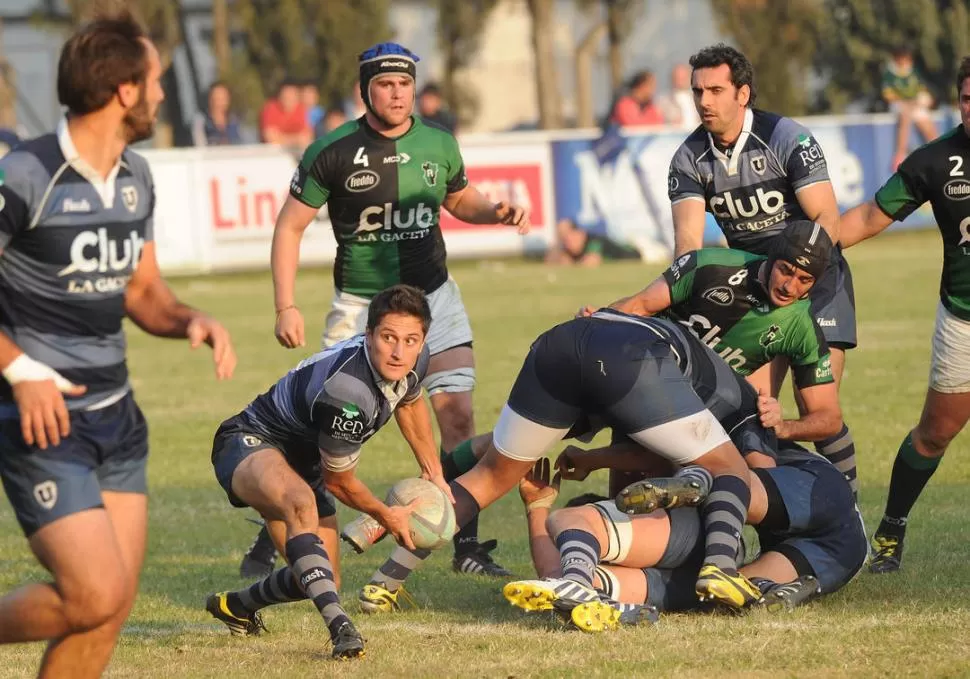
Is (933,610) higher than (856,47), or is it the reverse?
(856,47)

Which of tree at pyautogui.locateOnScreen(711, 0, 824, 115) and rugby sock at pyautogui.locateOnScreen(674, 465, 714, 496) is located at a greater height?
tree at pyautogui.locateOnScreen(711, 0, 824, 115)

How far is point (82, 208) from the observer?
5496mm

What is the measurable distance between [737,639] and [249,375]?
32.0 ft

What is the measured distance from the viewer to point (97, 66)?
5.43 metres

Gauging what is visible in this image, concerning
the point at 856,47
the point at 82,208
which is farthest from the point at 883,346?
the point at 856,47

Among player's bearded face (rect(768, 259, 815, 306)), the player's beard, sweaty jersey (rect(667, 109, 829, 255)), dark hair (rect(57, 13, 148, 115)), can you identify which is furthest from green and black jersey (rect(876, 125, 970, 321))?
dark hair (rect(57, 13, 148, 115))

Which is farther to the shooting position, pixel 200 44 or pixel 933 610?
pixel 200 44

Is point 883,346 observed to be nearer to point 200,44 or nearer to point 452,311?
point 452,311

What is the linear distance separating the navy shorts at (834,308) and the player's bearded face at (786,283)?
121 centimetres

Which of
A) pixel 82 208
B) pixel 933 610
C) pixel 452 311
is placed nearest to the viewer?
pixel 82 208

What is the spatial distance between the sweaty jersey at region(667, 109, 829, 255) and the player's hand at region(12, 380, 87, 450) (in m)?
4.61

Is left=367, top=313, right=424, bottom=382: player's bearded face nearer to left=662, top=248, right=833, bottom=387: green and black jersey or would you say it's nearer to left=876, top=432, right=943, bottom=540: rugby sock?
left=662, top=248, right=833, bottom=387: green and black jersey

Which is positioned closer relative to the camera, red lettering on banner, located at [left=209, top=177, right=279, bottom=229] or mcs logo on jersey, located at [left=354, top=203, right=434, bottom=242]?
mcs logo on jersey, located at [left=354, top=203, right=434, bottom=242]

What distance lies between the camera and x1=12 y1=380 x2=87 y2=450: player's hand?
5297 mm
